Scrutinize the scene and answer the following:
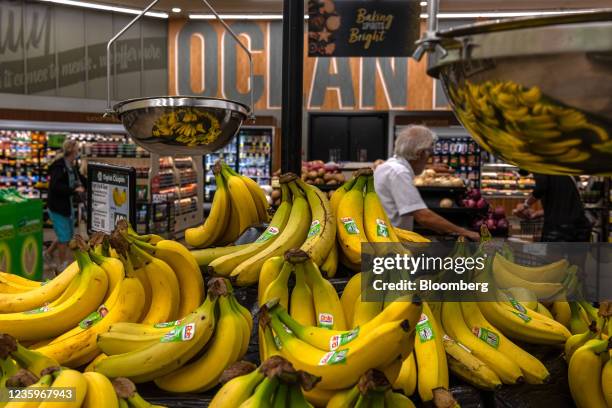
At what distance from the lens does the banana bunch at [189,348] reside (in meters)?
1.24

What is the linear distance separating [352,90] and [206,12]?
3.16m

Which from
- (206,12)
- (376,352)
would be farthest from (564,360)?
(206,12)

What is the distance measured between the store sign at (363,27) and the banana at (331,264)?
373 cm

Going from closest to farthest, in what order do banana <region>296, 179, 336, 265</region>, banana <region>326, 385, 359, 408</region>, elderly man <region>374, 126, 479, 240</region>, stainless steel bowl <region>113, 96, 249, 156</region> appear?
1. banana <region>326, 385, 359, 408</region>
2. stainless steel bowl <region>113, 96, 249, 156</region>
3. banana <region>296, 179, 336, 265</region>
4. elderly man <region>374, 126, 479, 240</region>

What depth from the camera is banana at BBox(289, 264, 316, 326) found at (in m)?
1.29

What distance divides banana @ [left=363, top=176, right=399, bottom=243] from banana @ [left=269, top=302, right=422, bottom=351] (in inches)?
25.0

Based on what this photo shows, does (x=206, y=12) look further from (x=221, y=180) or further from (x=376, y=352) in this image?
(x=376, y=352)

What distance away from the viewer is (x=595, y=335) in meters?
1.46

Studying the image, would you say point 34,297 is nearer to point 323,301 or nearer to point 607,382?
point 323,301

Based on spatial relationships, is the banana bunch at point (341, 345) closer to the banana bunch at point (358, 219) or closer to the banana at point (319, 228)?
the banana at point (319, 228)

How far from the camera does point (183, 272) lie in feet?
5.44

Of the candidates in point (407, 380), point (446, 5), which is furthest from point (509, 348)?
point (446, 5)

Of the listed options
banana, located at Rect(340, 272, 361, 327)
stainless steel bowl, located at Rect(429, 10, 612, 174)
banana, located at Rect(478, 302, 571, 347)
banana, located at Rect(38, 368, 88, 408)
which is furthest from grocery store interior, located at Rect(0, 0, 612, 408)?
banana, located at Rect(38, 368, 88, 408)

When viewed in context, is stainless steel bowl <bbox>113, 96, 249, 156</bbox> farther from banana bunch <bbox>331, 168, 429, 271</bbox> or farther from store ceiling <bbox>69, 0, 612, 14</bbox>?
store ceiling <bbox>69, 0, 612, 14</bbox>
